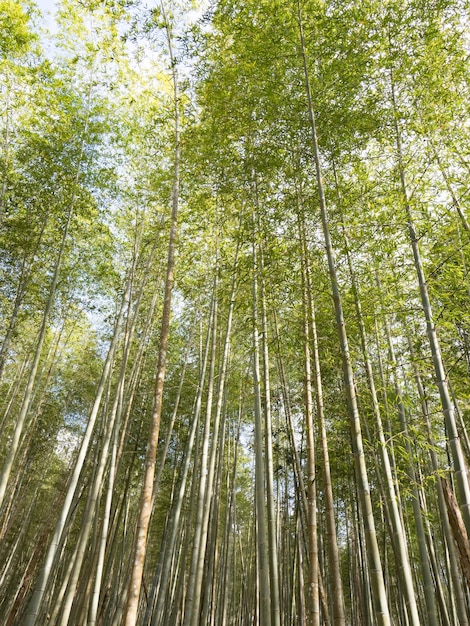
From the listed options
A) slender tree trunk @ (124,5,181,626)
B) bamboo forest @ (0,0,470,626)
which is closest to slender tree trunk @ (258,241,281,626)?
bamboo forest @ (0,0,470,626)

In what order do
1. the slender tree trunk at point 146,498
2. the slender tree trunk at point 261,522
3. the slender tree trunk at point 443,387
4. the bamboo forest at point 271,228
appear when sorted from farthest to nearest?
the slender tree trunk at point 261,522, the bamboo forest at point 271,228, the slender tree trunk at point 146,498, the slender tree trunk at point 443,387

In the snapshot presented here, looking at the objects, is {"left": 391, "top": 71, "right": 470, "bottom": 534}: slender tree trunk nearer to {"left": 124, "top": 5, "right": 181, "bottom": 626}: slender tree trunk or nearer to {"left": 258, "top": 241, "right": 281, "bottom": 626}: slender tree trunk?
{"left": 258, "top": 241, "right": 281, "bottom": 626}: slender tree trunk

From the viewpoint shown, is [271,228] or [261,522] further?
[271,228]

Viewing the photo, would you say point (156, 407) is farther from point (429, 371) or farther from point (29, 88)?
point (29, 88)

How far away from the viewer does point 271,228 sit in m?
3.87

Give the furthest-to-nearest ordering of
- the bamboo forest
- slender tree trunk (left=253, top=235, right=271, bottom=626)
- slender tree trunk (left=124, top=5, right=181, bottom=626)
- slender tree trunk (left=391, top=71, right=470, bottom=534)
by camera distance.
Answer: slender tree trunk (left=253, top=235, right=271, bottom=626)
the bamboo forest
slender tree trunk (left=124, top=5, right=181, bottom=626)
slender tree trunk (left=391, top=71, right=470, bottom=534)

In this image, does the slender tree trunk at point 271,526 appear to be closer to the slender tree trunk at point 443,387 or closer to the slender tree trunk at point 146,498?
the slender tree trunk at point 146,498

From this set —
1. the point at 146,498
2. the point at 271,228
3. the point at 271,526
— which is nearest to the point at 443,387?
the point at 146,498

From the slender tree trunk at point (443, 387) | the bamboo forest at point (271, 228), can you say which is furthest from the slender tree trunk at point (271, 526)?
the slender tree trunk at point (443, 387)

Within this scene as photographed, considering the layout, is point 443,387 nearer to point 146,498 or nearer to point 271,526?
point 146,498

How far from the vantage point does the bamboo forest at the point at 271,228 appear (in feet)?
10.2

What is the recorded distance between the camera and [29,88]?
5.43 metres

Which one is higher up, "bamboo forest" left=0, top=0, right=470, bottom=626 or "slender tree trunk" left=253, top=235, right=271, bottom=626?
"bamboo forest" left=0, top=0, right=470, bottom=626

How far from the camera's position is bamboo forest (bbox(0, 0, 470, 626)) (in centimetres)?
312
